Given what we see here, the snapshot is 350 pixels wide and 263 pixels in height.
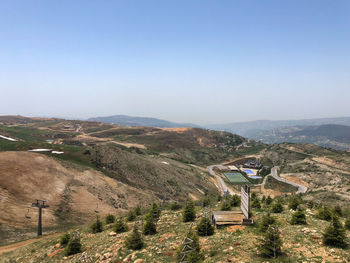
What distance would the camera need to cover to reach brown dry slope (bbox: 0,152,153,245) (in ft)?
98.0

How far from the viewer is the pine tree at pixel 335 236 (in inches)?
482

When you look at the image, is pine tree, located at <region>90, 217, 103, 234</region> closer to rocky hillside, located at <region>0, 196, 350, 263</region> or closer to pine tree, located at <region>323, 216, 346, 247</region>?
rocky hillside, located at <region>0, 196, 350, 263</region>

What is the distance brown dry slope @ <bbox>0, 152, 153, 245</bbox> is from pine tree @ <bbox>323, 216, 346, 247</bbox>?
31.1m

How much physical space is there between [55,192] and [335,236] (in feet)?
129

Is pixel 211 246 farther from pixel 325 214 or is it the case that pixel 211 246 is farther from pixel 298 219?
pixel 325 214

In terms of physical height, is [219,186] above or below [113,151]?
below

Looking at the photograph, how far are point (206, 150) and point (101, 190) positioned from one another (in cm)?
11847

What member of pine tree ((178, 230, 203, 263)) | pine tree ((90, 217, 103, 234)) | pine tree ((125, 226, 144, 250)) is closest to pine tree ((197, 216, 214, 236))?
pine tree ((178, 230, 203, 263))

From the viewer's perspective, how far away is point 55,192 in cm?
3719

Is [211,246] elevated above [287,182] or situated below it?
above

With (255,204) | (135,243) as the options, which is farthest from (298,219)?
(135,243)

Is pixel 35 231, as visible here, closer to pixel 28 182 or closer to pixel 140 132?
pixel 28 182

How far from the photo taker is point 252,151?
16638cm

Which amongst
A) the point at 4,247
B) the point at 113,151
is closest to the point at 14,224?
the point at 4,247
